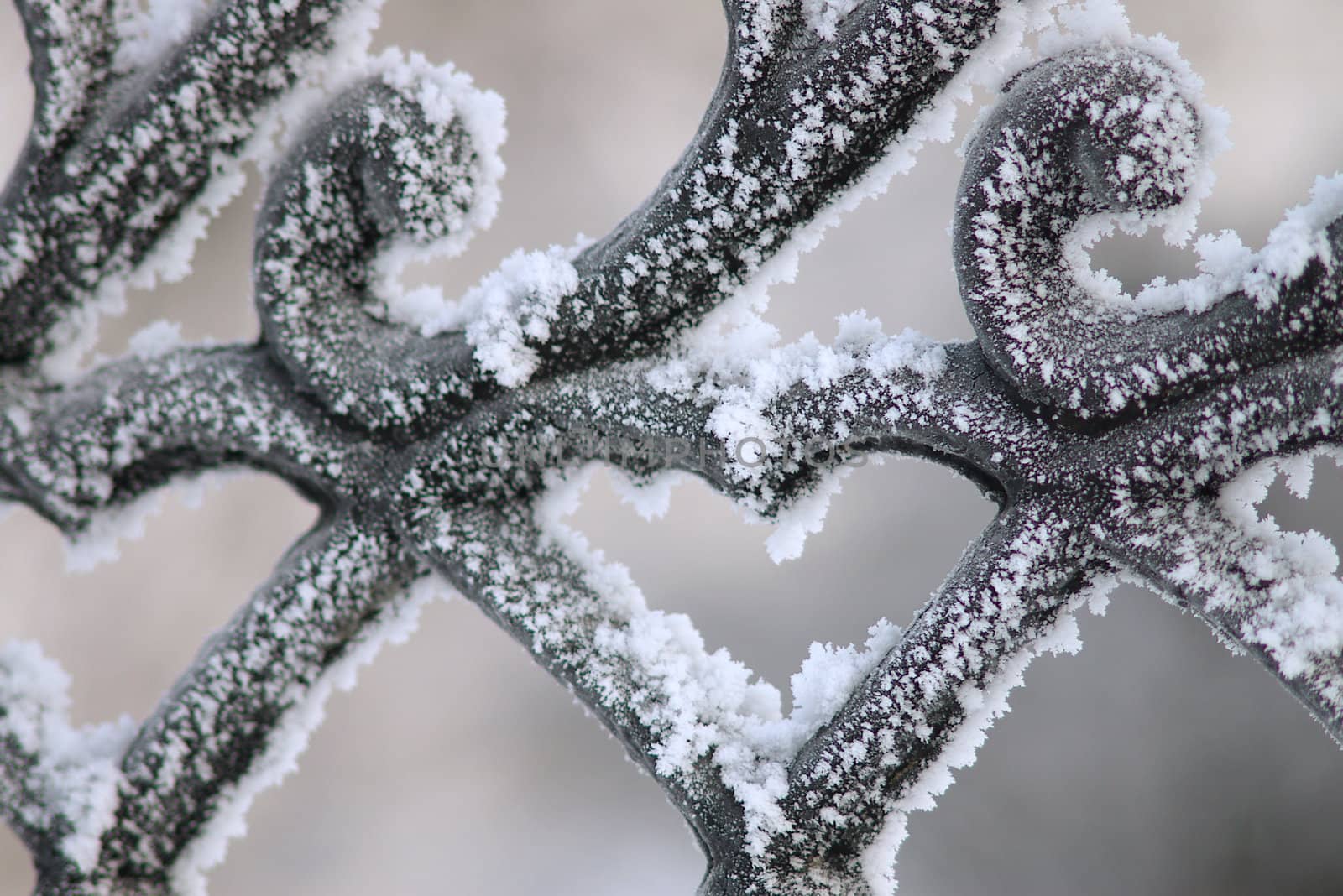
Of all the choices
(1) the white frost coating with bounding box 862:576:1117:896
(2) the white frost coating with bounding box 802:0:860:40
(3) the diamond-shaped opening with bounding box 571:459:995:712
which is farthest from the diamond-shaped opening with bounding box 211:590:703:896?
(2) the white frost coating with bounding box 802:0:860:40

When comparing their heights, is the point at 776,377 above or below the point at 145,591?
below

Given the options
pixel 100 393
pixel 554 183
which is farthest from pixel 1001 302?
pixel 554 183

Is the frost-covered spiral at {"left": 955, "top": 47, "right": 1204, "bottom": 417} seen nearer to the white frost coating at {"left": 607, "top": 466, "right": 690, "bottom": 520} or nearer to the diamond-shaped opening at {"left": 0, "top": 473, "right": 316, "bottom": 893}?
the white frost coating at {"left": 607, "top": 466, "right": 690, "bottom": 520}

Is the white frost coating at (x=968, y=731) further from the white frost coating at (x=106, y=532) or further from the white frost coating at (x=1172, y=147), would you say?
the white frost coating at (x=106, y=532)

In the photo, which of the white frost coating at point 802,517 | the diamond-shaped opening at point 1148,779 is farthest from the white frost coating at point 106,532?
the diamond-shaped opening at point 1148,779

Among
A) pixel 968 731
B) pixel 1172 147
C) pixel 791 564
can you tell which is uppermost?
pixel 791 564

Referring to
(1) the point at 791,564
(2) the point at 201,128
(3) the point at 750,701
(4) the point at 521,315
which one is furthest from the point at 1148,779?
(2) the point at 201,128

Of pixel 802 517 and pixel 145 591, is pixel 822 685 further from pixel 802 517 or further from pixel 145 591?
pixel 145 591
